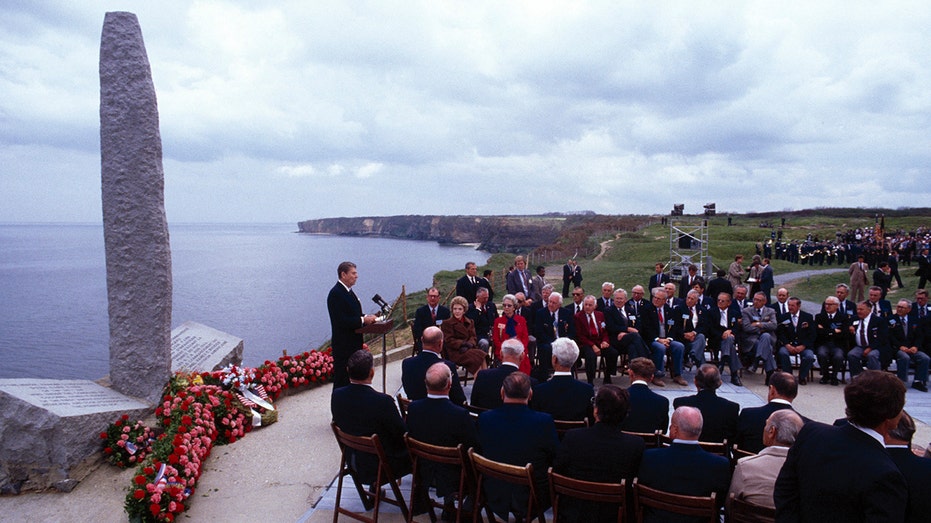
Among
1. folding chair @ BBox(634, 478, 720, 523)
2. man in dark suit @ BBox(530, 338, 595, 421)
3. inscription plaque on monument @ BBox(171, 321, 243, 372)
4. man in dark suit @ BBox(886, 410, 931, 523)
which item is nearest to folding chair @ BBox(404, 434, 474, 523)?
man in dark suit @ BBox(530, 338, 595, 421)

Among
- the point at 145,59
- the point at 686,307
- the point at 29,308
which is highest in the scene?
the point at 145,59

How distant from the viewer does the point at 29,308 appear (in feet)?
136

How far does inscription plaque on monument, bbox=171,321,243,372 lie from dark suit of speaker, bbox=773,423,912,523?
734cm

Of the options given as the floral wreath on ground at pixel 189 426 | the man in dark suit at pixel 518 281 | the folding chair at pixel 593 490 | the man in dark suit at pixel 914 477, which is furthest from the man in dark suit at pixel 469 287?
the man in dark suit at pixel 914 477

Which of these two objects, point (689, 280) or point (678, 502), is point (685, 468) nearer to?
point (678, 502)

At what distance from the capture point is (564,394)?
4891mm

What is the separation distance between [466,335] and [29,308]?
45.6m

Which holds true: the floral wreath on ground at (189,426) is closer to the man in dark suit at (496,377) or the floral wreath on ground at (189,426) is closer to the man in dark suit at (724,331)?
the man in dark suit at (496,377)

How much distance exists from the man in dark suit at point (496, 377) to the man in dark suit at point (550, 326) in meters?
3.16

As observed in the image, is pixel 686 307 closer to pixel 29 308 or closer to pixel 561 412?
pixel 561 412

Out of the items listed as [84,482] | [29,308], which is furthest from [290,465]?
[29,308]

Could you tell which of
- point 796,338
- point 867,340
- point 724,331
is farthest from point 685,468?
point 867,340

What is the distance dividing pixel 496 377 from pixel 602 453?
1858 millimetres

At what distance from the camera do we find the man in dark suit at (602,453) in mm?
3578
